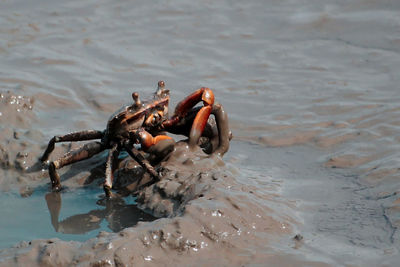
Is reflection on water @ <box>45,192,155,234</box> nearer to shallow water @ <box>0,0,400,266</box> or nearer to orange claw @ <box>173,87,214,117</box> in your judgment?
shallow water @ <box>0,0,400,266</box>

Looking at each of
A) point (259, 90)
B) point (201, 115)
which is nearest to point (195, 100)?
point (201, 115)

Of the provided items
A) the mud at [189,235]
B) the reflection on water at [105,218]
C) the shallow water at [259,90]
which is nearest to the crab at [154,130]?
the reflection on water at [105,218]

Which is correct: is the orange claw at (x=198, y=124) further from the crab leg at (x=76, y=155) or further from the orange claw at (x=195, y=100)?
the crab leg at (x=76, y=155)

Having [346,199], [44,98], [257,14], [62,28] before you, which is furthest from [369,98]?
[62,28]

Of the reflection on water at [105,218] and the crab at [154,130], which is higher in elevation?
the crab at [154,130]

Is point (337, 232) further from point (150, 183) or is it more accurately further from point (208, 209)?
point (150, 183)

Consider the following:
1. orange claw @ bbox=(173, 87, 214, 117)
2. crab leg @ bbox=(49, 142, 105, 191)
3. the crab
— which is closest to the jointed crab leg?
the crab

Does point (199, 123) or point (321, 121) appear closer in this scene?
point (199, 123)
